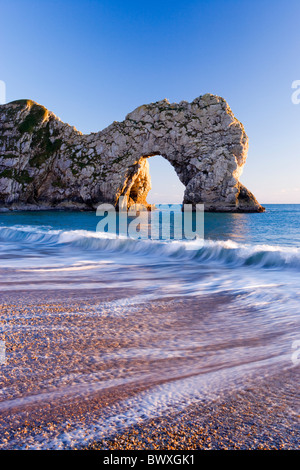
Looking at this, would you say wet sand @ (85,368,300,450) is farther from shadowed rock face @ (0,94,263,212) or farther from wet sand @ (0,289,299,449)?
shadowed rock face @ (0,94,263,212)

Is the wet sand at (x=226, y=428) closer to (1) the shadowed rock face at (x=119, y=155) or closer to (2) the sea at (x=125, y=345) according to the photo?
(2) the sea at (x=125, y=345)

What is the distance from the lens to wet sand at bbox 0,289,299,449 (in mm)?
1672

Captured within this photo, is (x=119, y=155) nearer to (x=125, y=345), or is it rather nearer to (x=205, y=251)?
(x=205, y=251)

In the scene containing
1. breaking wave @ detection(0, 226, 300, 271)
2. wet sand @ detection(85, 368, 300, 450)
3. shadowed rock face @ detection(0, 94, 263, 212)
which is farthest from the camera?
shadowed rock face @ detection(0, 94, 263, 212)

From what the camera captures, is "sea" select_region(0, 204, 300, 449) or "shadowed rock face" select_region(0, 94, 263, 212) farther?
"shadowed rock face" select_region(0, 94, 263, 212)

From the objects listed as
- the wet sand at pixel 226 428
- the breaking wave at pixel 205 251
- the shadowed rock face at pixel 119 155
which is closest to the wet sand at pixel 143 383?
the wet sand at pixel 226 428

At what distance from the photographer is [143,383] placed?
2271mm

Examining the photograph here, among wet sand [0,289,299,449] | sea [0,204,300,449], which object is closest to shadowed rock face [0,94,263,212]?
sea [0,204,300,449]

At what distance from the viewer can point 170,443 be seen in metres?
1.60

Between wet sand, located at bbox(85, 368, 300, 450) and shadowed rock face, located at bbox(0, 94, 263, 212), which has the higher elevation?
shadowed rock face, located at bbox(0, 94, 263, 212)

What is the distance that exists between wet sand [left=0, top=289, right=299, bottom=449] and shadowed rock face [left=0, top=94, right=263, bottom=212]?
2629 inches

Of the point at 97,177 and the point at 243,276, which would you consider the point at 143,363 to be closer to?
the point at 243,276

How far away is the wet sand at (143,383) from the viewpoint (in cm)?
167
